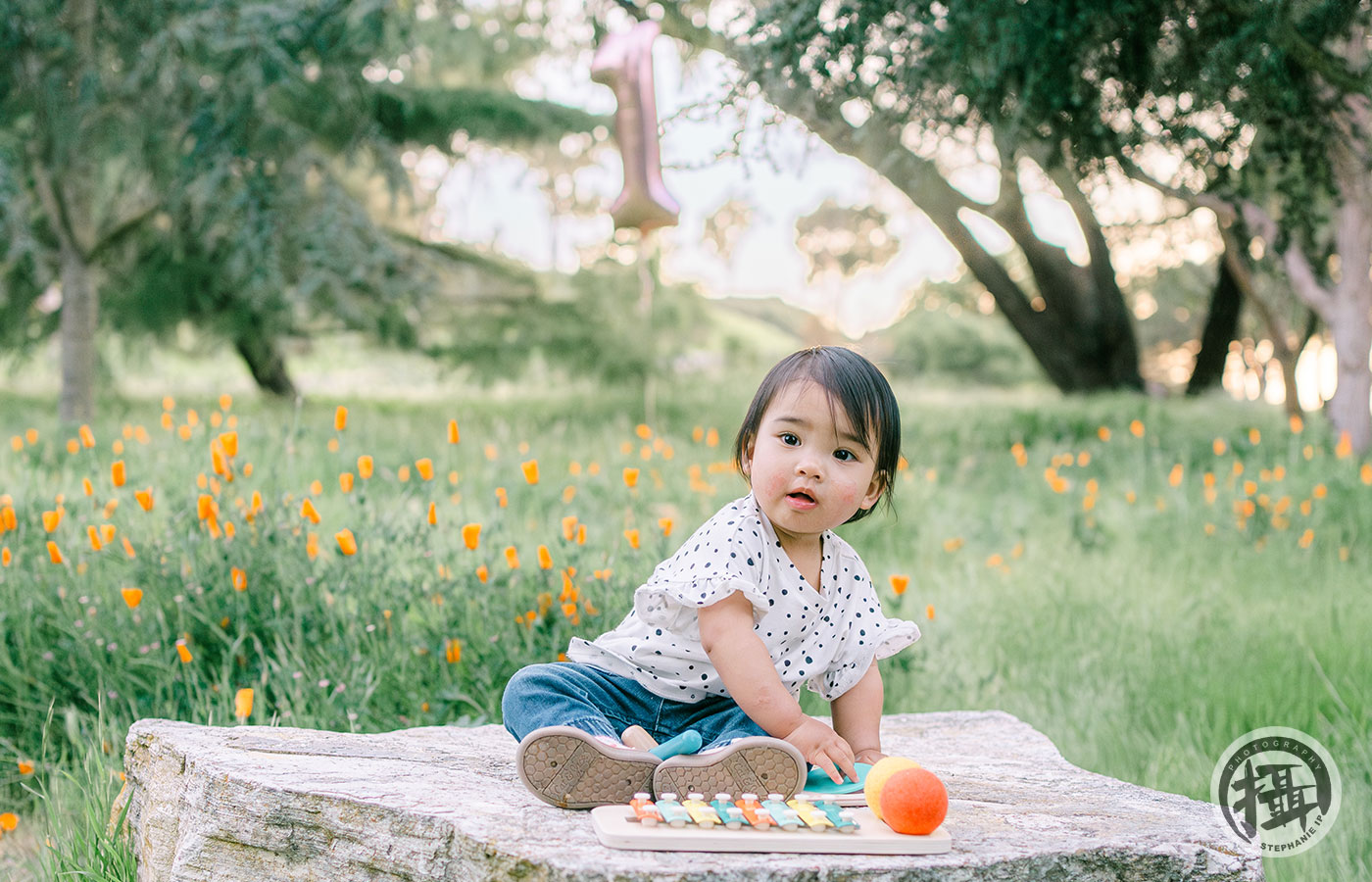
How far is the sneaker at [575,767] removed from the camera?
201cm

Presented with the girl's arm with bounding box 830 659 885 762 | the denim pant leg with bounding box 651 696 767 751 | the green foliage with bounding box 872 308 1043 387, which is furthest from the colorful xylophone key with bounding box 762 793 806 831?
the green foliage with bounding box 872 308 1043 387

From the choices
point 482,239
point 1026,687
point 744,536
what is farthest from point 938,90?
point 482,239

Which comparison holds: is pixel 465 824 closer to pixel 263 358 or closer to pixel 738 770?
pixel 738 770

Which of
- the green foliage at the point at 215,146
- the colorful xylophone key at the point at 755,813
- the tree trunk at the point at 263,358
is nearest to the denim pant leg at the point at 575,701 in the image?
the colorful xylophone key at the point at 755,813

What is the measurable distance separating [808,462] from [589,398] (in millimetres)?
10301

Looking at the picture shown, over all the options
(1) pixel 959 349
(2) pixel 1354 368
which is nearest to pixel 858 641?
(2) pixel 1354 368

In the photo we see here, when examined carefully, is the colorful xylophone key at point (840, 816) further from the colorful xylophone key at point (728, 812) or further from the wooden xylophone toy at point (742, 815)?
the colorful xylophone key at point (728, 812)

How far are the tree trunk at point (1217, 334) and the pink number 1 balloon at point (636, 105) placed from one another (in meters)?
9.38

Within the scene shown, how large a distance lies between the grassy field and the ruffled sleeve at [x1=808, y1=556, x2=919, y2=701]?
914 millimetres

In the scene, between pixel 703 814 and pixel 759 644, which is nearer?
pixel 703 814

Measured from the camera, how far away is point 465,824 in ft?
6.07

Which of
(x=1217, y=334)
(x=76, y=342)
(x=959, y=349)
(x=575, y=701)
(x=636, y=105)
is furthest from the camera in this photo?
(x=959, y=349)

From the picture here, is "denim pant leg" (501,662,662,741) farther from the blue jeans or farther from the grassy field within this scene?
the grassy field

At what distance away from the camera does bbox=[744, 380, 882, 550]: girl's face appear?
7.26 ft
